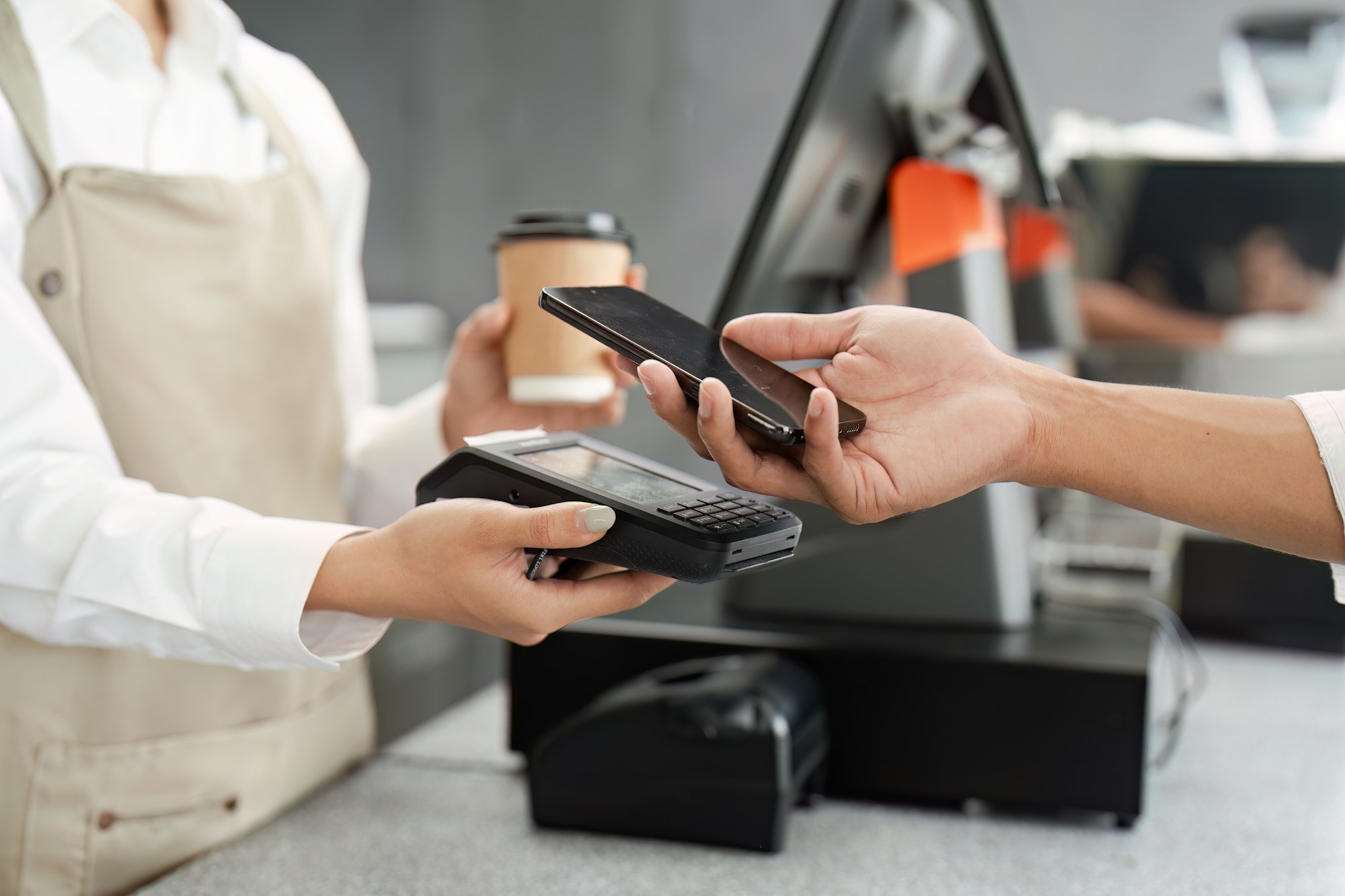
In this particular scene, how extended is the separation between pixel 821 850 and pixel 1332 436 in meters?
0.44

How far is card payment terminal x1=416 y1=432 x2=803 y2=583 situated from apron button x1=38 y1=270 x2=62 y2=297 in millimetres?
301

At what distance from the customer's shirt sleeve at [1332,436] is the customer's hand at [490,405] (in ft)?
1.51

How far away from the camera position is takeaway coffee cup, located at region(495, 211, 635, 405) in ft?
2.43

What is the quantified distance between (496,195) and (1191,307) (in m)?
1.44

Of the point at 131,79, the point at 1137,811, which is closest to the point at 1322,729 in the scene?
the point at 1137,811

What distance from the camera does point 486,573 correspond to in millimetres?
565

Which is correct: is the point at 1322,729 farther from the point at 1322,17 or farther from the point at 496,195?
the point at 1322,17

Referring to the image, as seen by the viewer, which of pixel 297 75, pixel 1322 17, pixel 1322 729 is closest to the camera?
pixel 297 75

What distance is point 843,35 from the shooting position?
868mm

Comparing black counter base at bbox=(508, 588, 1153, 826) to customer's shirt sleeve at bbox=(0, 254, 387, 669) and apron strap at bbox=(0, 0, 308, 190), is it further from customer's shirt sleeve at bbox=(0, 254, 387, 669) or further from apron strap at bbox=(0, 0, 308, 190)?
apron strap at bbox=(0, 0, 308, 190)

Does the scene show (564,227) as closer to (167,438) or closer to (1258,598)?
(167,438)

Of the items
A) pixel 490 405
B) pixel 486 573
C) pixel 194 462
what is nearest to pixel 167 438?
pixel 194 462

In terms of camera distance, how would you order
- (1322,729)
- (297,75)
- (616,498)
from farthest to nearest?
(1322,729)
(297,75)
(616,498)

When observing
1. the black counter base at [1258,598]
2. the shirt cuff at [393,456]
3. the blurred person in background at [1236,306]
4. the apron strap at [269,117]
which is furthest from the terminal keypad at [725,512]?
the blurred person in background at [1236,306]
